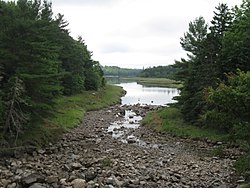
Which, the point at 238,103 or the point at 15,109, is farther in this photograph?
the point at 15,109

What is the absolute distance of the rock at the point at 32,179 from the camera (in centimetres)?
1682

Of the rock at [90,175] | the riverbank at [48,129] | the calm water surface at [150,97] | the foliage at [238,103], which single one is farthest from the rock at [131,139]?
the calm water surface at [150,97]

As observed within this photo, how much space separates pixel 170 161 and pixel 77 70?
1698 inches

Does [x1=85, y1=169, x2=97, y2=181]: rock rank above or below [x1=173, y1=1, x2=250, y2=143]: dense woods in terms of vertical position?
below

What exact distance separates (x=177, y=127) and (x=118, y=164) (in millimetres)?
13498

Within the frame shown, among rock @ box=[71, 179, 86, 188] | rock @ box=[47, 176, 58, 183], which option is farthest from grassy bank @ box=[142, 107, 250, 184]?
rock @ box=[47, 176, 58, 183]

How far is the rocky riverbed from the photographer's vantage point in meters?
17.6

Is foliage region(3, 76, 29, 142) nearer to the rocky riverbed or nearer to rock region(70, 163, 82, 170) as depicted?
the rocky riverbed

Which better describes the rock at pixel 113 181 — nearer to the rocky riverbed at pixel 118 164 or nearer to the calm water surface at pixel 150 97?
the rocky riverbed at pixel 118 164

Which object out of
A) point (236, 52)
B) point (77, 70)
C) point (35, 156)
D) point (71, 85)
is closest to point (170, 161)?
point (35, 156)

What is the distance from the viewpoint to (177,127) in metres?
33.5

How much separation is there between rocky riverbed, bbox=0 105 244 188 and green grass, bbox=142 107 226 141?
108cm

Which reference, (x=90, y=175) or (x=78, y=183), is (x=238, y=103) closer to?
(x=90, y=175)

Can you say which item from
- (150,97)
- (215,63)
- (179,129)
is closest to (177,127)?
(179,129)
